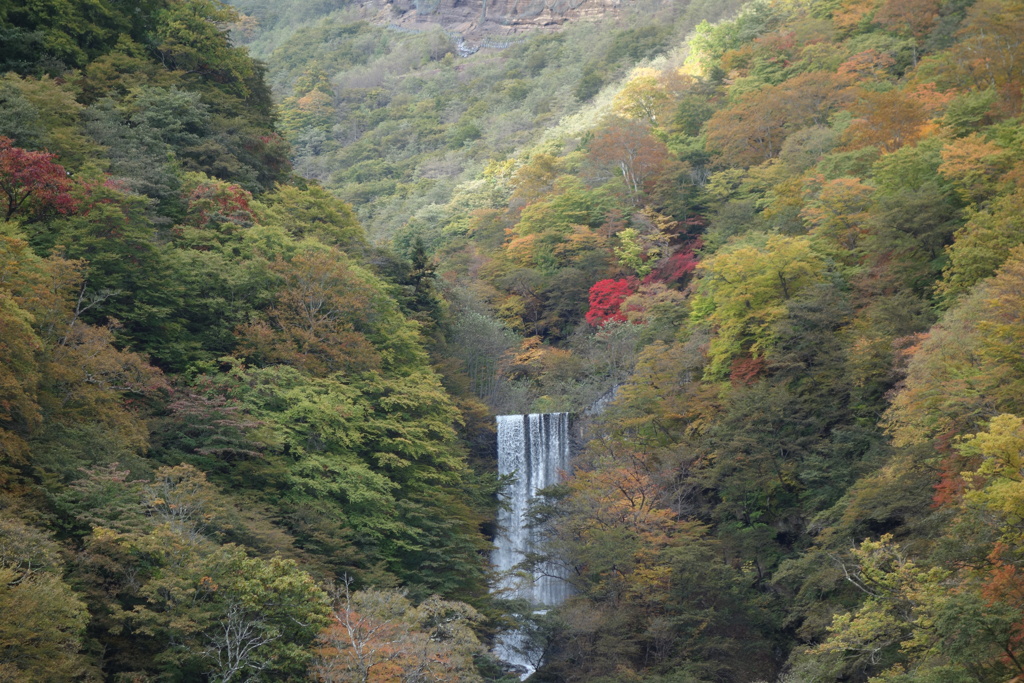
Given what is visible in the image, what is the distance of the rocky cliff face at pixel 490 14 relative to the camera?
89.5 m

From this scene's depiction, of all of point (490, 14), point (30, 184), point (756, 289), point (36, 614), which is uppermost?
point (490, 14)

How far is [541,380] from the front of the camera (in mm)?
40125

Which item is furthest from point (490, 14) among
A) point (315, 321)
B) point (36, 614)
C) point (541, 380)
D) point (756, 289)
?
point (36, 614)

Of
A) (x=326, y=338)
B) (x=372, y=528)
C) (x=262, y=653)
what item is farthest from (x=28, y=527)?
(x=326, y=338)

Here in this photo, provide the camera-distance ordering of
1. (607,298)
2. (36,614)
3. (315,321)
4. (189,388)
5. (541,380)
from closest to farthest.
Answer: (36,614) → (189,388) → (315,321) → (541,380) → (607,298)

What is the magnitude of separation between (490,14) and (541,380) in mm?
67768

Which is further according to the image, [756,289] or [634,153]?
[634,153]

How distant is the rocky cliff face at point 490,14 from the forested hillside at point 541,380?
47952mm

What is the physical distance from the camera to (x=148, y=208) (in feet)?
84.8

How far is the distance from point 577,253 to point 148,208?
23034 mm

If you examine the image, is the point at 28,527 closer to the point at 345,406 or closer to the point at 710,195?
the point at 345,406

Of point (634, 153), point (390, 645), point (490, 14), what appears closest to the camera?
point (390, 645)

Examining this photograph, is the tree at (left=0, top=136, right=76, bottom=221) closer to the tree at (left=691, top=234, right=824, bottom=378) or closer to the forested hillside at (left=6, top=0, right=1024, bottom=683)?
the forested hillside at (left=6, top=0, right=1024, bottom=683)

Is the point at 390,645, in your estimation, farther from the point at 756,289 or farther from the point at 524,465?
the point at 524,465
